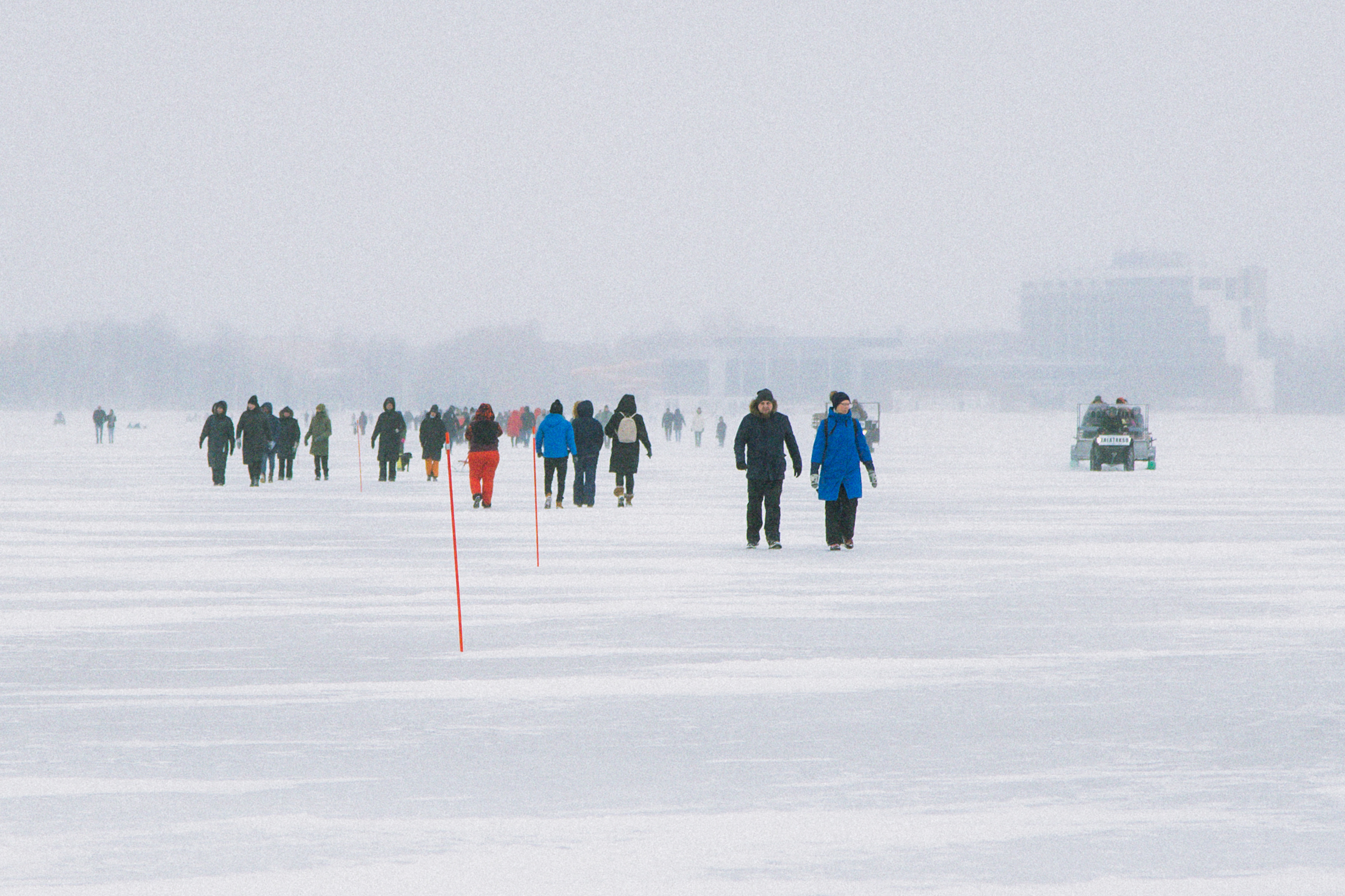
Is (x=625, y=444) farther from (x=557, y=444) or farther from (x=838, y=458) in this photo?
(x=838, y=458)

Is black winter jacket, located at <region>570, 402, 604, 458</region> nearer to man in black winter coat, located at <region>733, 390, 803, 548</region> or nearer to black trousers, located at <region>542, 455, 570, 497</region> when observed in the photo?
black trousers, located at <region>542, 455, 570, 497</region>

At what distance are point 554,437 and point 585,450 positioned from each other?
1.03 meters

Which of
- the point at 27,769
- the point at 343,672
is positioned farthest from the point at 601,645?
the point at 27,769

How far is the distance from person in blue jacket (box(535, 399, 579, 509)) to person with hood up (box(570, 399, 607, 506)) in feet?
0.34

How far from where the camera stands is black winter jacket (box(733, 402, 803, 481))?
63.6 feet

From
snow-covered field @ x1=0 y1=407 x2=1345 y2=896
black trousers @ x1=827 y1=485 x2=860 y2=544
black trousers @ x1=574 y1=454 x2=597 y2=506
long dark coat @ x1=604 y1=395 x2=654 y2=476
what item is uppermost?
long dark coat @ x1=604 y1=395 x2=654 y2=476

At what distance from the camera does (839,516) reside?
62.8 feet

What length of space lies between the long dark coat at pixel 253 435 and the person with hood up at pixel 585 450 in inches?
288

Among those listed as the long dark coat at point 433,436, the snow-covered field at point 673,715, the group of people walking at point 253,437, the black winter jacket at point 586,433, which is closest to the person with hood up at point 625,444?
the black winter jacket at point 586,433

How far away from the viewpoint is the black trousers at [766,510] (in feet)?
63.4

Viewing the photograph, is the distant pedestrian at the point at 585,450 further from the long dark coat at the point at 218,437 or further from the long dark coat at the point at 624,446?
the long dark coat at the point at 218,437

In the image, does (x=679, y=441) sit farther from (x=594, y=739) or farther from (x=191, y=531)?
(x=594, y=739)

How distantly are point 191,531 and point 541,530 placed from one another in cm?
350

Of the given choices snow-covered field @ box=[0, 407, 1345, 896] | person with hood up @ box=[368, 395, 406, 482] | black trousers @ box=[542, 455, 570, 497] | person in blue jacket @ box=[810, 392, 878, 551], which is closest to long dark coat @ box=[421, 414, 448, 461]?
person with hood up @ box=[368, 395, 406, 482]
